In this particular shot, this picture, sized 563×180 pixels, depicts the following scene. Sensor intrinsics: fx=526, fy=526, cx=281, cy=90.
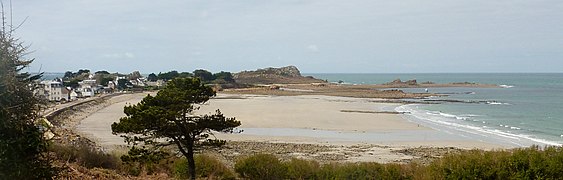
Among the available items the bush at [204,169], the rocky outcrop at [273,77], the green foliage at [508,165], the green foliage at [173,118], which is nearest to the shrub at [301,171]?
the bush at [204,169]

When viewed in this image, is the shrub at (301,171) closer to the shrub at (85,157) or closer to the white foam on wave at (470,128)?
the shrub at (85,157)

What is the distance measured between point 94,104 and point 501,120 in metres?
42.3

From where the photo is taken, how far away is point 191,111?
1185 centimetres

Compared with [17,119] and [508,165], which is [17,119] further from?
[508,165]

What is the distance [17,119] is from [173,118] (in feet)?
16.6

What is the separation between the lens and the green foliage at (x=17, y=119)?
6.43 metres

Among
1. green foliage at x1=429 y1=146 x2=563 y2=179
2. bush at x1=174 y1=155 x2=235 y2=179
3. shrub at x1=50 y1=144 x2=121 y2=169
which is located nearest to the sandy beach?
bush at x1=174 y1=155 x2=235 y2=179

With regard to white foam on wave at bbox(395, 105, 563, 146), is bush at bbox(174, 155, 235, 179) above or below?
above

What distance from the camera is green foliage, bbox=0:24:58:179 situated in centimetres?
643

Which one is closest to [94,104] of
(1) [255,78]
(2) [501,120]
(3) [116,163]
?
(2) [501,120]

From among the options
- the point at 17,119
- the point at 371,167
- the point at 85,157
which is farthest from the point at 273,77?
the point at 17,119

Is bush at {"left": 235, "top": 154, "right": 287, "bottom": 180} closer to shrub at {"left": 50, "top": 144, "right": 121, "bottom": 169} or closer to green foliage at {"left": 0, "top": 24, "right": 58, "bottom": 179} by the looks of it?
shrub at {"left": 50, "top": 144, "right": 121, "bottom": 169}

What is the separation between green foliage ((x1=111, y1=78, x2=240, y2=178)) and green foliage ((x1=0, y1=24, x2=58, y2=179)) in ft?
14.2

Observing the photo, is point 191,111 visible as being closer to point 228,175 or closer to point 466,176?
point 228,175
